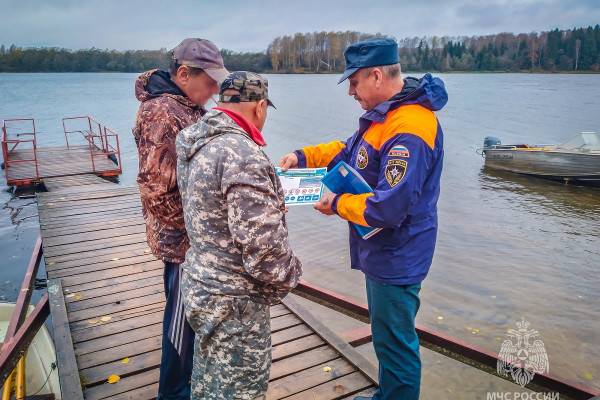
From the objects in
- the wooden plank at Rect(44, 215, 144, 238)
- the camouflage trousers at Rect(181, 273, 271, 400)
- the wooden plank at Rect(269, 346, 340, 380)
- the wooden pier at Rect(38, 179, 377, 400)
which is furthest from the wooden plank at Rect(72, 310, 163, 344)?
the wooden plank at Rect(44, 215, 144, 238)

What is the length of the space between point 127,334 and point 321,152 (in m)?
2.40

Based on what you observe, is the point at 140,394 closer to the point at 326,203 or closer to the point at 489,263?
the point at 326,203

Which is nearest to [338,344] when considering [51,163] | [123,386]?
[123,386]

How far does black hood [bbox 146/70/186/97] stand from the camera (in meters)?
2.58

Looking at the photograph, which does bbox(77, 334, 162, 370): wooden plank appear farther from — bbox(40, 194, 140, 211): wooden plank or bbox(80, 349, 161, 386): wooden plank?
bbox(40, 194, 140, 211): wooden plank

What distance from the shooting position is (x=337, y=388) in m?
3.26

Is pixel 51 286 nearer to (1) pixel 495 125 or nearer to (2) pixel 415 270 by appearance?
(2) pixel 415 270

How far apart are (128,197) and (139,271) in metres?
4.26

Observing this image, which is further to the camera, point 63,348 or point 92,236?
point 92,236

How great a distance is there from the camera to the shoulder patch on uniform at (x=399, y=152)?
90.1 inches

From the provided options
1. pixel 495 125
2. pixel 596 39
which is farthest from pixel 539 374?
pixel 596 39

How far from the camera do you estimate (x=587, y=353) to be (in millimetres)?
5691

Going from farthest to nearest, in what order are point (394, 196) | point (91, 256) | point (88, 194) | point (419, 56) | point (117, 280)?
1. point (419, 56)
2. point (88, 194)
3. point (91, 256)
4. point (117, 280)
5. point (394, 196)

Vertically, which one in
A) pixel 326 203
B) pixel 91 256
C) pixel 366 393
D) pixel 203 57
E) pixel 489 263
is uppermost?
pixel 203 57
